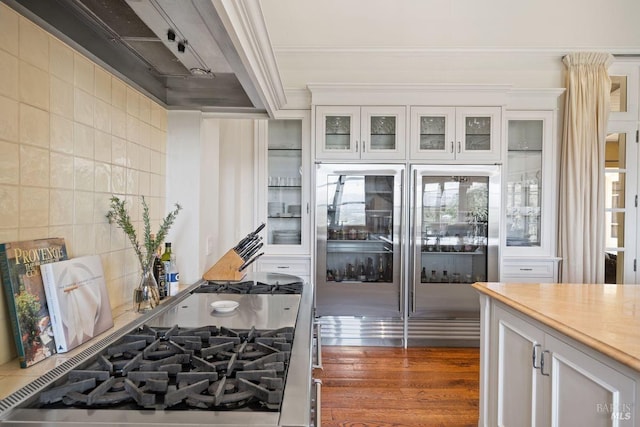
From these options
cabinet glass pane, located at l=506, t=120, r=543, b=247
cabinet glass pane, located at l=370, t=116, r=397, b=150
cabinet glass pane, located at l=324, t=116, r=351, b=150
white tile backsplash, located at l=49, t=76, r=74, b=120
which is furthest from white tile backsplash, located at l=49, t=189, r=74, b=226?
cabinet glass pane, located at l=506, t=120, r=543, b=247

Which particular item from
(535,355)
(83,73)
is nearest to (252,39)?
(83,73)

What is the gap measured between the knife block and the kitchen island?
51.3 inches

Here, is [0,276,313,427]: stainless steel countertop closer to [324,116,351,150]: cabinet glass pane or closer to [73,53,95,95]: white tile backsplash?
[73,53,95,95]: white tile backsplash

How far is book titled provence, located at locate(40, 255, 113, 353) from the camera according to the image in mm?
1034

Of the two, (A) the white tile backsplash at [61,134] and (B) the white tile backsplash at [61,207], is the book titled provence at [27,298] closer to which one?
(B) the white tile backsplash at [61,207]

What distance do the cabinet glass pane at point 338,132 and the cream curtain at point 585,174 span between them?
2015 mm

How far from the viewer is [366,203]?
3414 millimetres

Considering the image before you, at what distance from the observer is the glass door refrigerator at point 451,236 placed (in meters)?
3.29

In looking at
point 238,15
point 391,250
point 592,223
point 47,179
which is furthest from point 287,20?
point 592,223

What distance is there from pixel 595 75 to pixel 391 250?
8.13 ft

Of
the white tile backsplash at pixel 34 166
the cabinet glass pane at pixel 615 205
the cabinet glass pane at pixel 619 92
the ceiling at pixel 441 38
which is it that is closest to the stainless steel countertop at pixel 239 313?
the white tile backsplash at pixel 34 166

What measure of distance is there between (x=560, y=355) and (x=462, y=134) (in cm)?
230

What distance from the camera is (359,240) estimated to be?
3.43 metres

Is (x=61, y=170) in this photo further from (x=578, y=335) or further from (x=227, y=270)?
(x=578, y=335)
